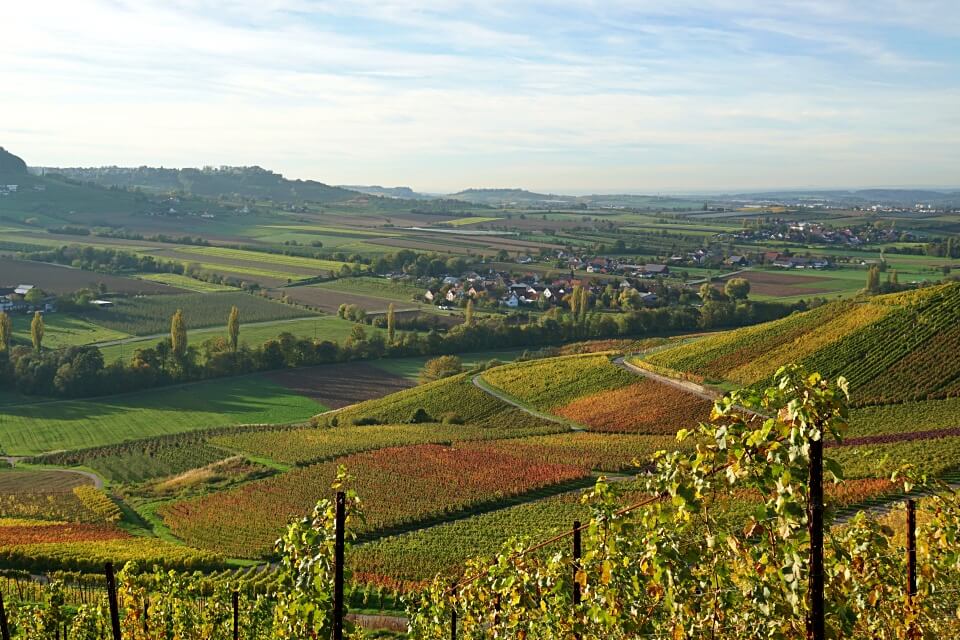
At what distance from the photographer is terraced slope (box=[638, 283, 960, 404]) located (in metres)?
53.1

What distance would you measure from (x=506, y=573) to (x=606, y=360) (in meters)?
58.8

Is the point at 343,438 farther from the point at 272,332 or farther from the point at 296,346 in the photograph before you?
the point at 272,332

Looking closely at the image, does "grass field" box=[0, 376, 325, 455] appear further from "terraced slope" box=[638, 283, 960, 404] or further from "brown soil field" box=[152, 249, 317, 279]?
"brown soil field" box=[152, 249, 317, 279]

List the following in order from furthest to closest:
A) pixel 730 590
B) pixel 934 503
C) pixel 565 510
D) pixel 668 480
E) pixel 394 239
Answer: pixel 394 239 < pixel 565 510 < pixel 934 503 < pixel 730 590 < pixel 668 480

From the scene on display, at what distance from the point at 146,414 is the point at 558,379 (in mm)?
30894

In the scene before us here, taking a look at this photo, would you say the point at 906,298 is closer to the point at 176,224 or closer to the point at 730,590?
the point at 730,590

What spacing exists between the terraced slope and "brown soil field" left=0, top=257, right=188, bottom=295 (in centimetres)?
7236

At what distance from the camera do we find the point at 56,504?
44.7 meters

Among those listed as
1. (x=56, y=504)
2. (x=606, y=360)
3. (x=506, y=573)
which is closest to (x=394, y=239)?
(x=606, y=360)

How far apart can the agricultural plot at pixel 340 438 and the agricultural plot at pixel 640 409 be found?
11.2ft

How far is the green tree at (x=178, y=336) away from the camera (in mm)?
74312

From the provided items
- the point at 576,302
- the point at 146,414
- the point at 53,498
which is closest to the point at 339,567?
the point at 53,498

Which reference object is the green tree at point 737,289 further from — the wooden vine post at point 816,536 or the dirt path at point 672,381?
the wooden vine post at point 816,536

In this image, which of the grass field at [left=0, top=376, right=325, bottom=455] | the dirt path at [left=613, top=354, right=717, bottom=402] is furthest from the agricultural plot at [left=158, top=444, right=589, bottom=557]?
the grass field at [left=0, top=376, right=325, bottom=455]
